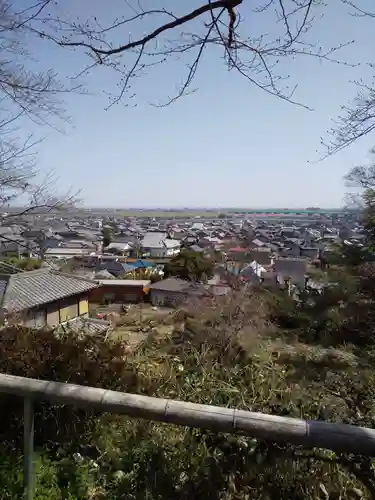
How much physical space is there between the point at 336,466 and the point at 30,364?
1537 mm

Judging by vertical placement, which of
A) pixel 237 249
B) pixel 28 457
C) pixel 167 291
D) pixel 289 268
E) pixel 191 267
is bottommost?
pixel 167 291

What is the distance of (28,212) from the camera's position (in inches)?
158

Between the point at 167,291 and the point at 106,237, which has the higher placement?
the point at 167,291

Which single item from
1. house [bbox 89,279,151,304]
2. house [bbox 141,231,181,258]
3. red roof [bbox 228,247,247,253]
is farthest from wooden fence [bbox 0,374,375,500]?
house [bbox 141,231,181,258]

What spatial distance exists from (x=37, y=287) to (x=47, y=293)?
36cm

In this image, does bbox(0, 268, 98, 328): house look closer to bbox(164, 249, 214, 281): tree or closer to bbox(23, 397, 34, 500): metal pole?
bbox(164, 249, 214, 281): tree

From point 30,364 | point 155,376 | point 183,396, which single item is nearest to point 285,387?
point 183,396

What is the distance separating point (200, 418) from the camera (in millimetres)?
1107

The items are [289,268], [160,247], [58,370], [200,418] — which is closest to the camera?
[200,418]

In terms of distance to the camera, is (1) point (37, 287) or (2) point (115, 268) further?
(2) point (115, 268)

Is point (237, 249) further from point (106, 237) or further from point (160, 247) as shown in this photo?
point (106, 237)

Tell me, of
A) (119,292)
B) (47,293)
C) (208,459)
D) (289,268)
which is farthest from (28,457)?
(289,268)

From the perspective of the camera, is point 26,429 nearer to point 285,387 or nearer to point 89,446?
point 89,446

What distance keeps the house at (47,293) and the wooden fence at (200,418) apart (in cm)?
948
